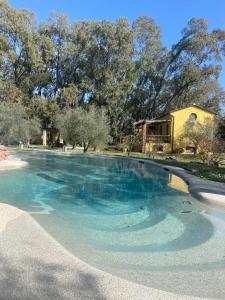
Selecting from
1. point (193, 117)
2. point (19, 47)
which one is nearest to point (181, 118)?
point (193, 117)

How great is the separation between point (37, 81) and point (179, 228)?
40.4 metres

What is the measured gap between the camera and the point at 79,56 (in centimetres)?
4647

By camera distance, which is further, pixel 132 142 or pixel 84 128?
pixel 132 142

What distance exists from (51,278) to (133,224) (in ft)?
15.8

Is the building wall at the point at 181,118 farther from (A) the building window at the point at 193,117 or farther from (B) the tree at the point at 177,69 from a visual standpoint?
(B) the tree at the point at 177,69

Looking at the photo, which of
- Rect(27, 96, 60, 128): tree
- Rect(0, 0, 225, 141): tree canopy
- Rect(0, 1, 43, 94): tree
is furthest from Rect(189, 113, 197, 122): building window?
Rect(0, 1, 43, 94): tree

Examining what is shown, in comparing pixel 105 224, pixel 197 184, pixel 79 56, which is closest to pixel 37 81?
pixel 79 56

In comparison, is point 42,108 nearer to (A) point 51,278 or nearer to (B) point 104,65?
(B) point 104,65

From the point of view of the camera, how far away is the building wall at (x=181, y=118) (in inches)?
1485

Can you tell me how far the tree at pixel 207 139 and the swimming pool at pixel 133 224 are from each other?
5.78m

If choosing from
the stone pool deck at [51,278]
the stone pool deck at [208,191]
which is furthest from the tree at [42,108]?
the stone pool deck at [51,278]

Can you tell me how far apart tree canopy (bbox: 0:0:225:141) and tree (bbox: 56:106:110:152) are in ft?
27.1

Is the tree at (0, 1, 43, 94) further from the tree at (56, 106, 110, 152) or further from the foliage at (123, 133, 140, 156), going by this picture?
the foliage at (123, 133, 140, 156)

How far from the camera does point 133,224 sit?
9.07 meters
